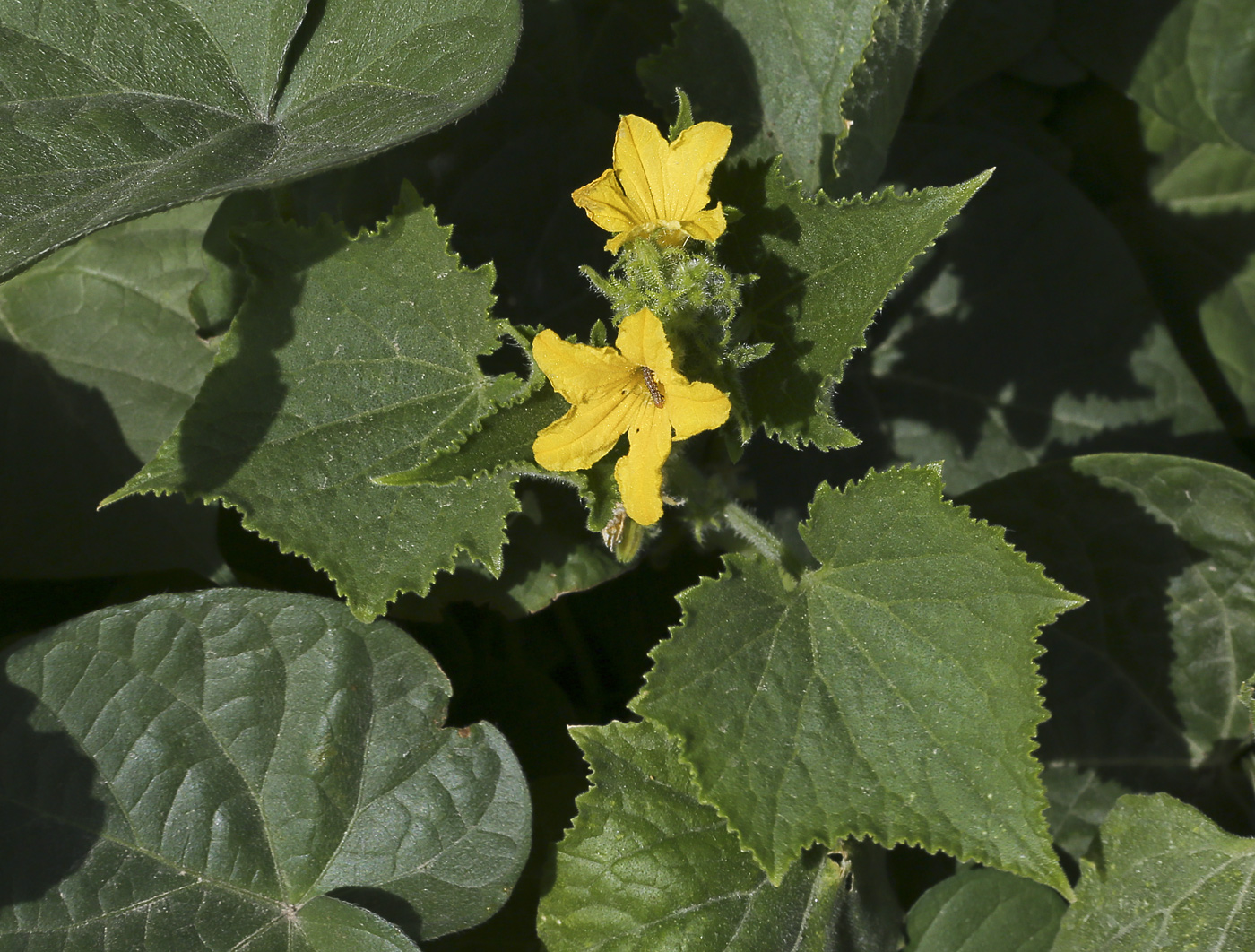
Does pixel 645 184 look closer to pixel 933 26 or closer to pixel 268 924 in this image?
pixel 933 26

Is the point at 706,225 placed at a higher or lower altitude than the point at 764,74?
lower

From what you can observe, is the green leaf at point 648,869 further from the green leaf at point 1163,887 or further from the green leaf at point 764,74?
the green leaf at point 764,74

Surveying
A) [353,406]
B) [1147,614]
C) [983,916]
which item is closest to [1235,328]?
[1147,614]

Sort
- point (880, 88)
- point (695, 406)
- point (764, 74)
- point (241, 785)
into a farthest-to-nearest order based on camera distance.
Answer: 1. point (764, 74)
2. point (880, 88)
3. point (241, 785)
4. point (695, 406)

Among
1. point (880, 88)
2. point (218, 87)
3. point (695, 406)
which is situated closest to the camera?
point (695, 406)

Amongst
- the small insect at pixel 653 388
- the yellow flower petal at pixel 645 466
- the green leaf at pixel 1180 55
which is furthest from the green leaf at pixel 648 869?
the green leaf at pixel 1180 55

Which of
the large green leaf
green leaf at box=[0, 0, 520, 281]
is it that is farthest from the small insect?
the large green leaf

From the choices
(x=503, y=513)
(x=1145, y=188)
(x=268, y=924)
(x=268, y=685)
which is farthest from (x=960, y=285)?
(x=268, y=924)

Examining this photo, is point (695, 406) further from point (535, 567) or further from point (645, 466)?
point (535, 567)

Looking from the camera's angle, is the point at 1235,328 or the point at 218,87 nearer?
the point at 218,87
